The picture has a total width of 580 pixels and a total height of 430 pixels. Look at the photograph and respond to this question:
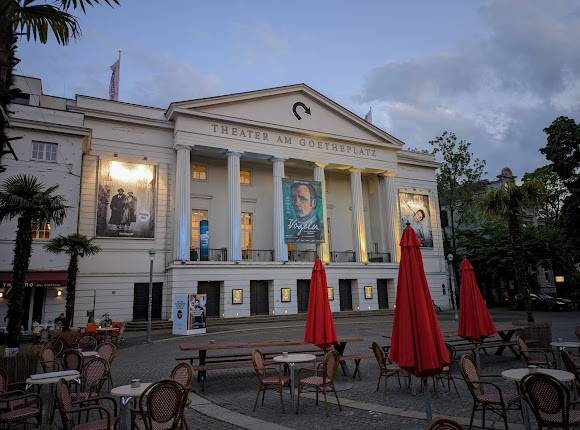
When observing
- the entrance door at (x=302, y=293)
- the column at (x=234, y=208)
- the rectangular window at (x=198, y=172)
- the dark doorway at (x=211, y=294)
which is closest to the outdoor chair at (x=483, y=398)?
the column at (x=234, y=208)

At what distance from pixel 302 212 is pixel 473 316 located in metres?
20.2

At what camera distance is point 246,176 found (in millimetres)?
31516

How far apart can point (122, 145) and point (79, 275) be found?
8.41 meters

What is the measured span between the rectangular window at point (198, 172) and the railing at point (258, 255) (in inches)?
240

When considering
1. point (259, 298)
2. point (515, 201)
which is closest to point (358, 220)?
point (259, 298)

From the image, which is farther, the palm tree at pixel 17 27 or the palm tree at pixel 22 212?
the palm tree at pixel 22 212

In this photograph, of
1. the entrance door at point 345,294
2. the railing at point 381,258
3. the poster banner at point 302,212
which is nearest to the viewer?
the poster banner at point 302,212

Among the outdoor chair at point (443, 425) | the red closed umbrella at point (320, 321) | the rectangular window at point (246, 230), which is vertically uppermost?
the rectangular window at point (246, 230)

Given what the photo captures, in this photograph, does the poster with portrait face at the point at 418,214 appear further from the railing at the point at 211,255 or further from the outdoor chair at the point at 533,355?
the outdoor chair at the point at 533,355

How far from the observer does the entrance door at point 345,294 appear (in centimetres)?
3073

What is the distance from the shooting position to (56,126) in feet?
73.3

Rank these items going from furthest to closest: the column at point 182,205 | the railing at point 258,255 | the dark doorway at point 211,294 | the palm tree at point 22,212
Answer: the railing at point 258,255
the dark doorway at point 211,294
the column at point 182,205
the palm tree at point 22,212

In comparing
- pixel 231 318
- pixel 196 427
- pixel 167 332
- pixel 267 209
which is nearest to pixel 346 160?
pixel 267 209

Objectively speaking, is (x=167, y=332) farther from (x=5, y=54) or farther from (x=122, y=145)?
(x=5, y=54)
